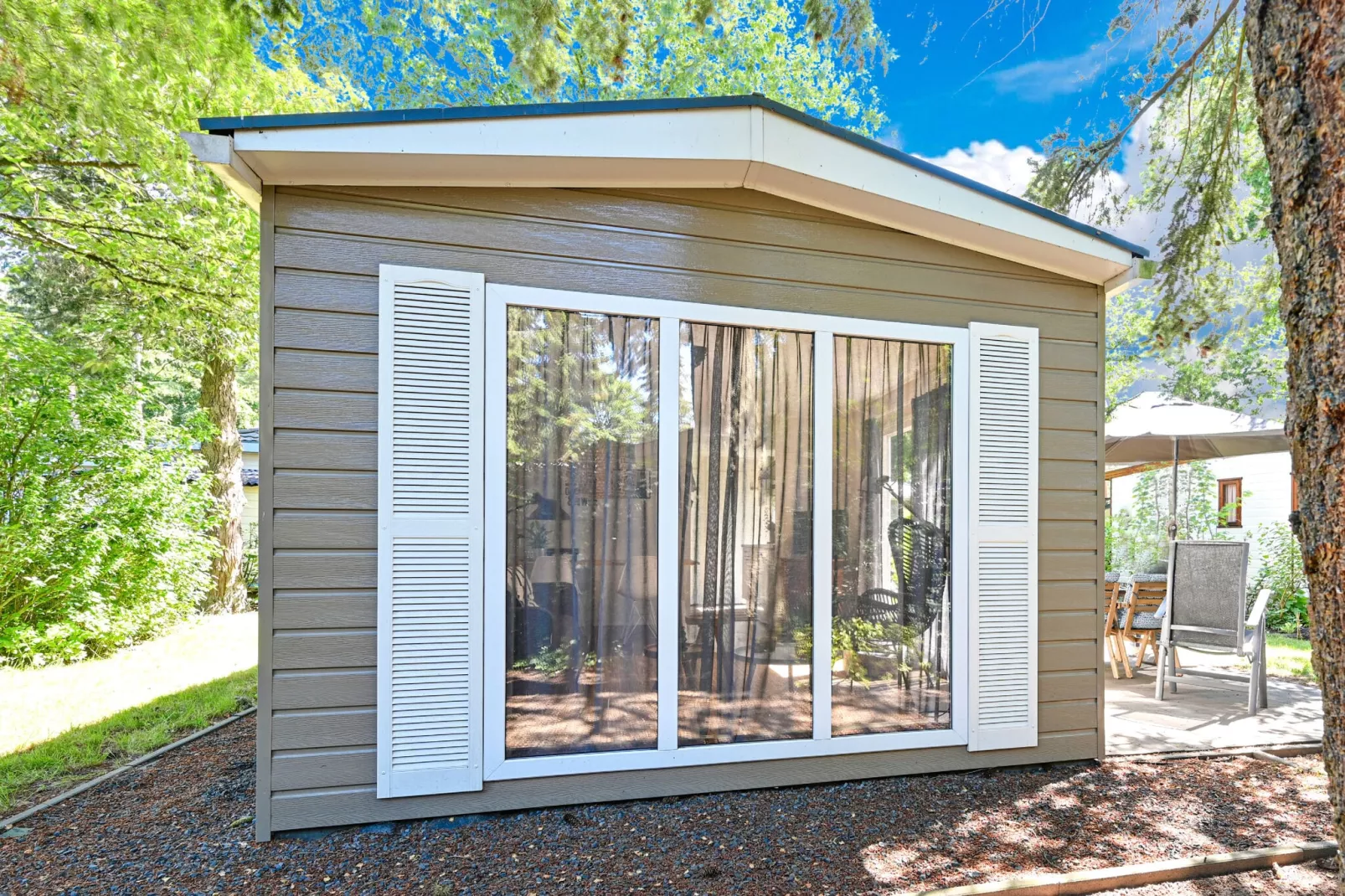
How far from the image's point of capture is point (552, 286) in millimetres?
2662

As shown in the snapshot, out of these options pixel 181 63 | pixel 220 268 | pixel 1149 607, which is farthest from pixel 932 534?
pixel 220 268

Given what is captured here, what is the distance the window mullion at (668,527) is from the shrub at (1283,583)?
316 inches

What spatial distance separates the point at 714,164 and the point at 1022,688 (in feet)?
9.46

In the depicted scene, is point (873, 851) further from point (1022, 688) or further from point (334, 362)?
point (334, 362)

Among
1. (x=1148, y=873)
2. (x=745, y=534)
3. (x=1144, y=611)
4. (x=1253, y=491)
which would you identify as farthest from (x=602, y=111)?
(x=1253, y=491)

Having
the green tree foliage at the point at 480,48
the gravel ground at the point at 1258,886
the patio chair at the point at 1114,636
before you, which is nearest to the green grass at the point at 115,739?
the gravel ground at the point at 1258,886

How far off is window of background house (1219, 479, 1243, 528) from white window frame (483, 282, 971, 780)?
9190mm

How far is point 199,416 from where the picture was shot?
639cm

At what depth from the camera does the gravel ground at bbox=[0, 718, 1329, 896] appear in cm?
211

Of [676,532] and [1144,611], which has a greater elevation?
[676,532]

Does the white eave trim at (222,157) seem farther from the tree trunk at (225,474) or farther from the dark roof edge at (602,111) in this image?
the tree trunk at (225,474)

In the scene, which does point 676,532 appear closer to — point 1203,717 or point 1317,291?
point 1317,291

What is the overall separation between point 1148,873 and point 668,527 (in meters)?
2.08

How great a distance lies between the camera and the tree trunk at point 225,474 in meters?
7.59
